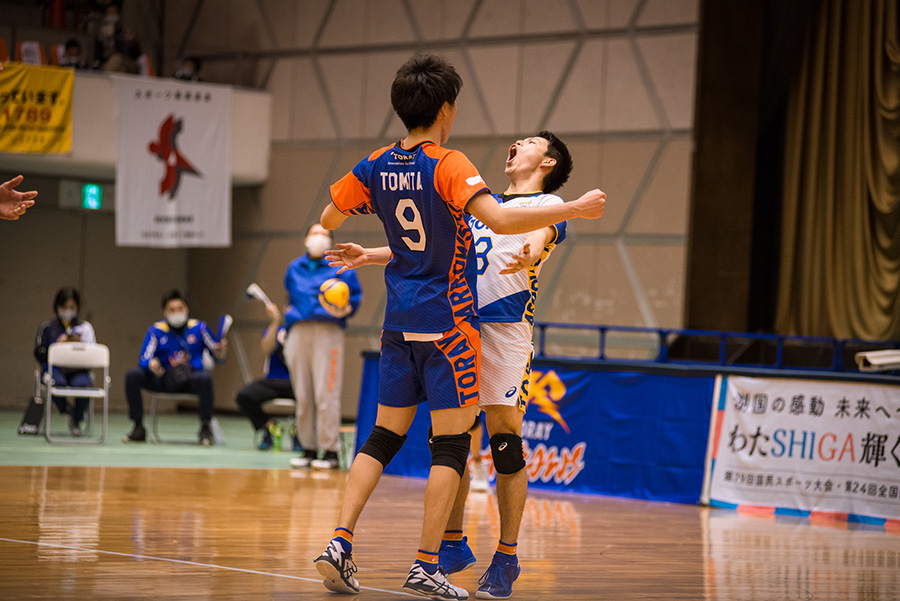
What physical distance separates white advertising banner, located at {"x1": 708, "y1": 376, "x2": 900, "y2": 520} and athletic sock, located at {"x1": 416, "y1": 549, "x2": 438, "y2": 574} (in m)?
4.25

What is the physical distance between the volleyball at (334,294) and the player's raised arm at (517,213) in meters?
4.76

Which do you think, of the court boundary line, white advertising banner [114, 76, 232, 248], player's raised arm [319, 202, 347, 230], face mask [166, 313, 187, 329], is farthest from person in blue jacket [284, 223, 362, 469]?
white advertising banner [114, 76, 232, 248]

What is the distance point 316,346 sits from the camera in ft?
28.7

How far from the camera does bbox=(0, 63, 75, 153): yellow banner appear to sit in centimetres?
1288

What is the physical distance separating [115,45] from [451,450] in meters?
12.8

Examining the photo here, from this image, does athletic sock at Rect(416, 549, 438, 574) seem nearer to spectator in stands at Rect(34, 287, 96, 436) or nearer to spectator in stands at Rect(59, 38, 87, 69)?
spectator in stands at Rect(34, 287, 96, 436)

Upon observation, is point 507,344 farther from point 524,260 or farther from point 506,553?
point 506,553

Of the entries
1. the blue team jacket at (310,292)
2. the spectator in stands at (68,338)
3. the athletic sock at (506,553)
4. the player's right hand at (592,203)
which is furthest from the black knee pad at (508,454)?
the spectator in stands at (68,338)

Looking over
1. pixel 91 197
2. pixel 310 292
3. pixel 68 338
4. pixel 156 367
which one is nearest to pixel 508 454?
pixel 310 292

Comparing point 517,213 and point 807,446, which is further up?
point 517,213

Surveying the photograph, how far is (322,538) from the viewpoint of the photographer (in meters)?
5.05

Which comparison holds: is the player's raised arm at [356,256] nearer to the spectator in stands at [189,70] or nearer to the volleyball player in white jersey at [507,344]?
the volleyball player in white jersey at [507,344]

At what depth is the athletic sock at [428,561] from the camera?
3.59 metres

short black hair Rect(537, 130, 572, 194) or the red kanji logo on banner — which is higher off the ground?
the red kanji logo on banner
